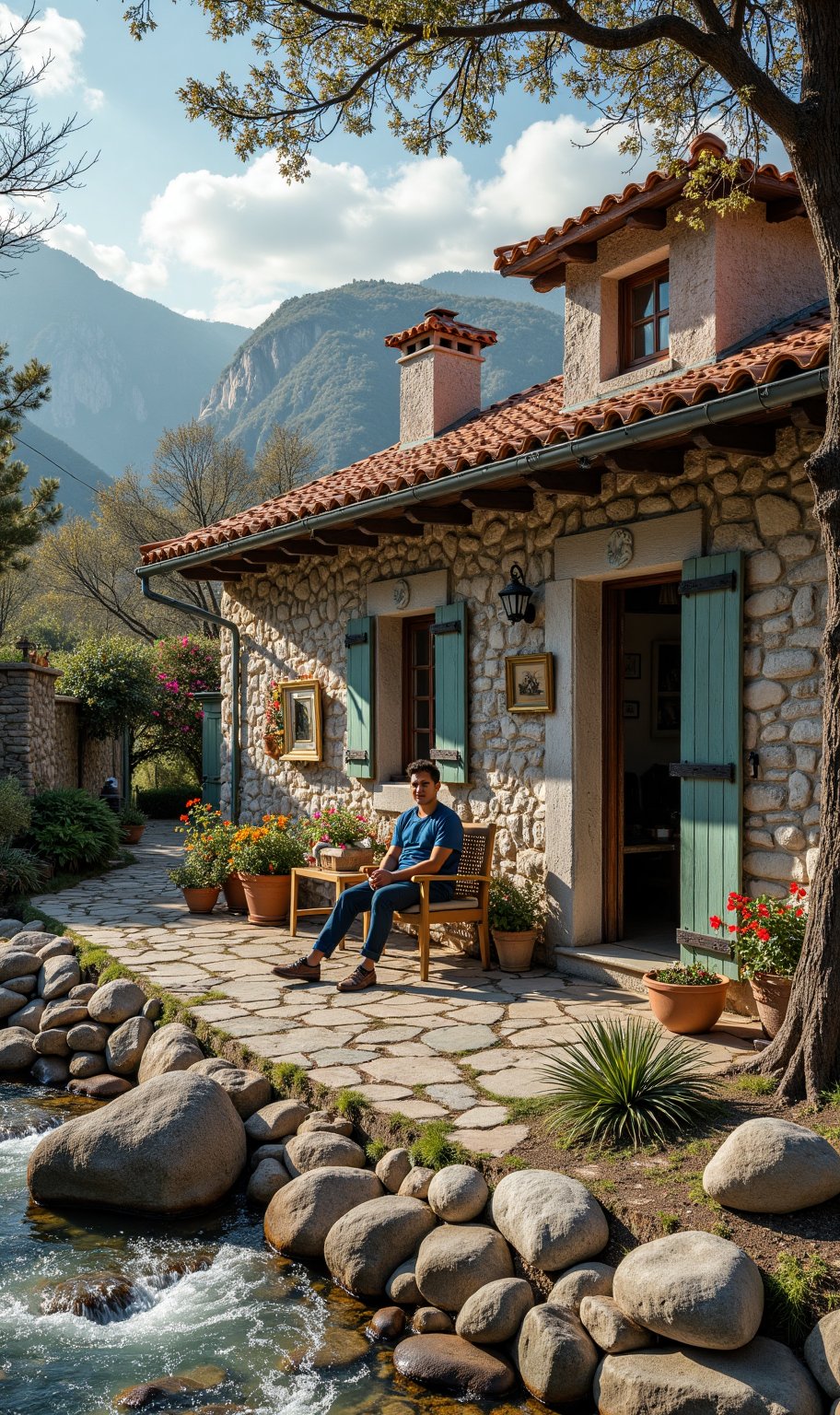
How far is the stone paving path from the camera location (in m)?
4.41

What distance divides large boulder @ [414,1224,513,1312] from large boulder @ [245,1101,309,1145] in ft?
3.76

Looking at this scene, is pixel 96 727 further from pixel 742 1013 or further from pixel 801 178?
pixel 801 178

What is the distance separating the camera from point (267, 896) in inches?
324

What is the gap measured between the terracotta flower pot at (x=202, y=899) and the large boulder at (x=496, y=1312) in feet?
19.4

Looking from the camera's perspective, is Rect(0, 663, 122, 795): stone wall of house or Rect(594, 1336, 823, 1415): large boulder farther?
Rect(0, 663, 122, 795): stone wall of house

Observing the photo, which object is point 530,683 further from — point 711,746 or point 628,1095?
point 628,1095

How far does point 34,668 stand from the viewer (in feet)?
40.8

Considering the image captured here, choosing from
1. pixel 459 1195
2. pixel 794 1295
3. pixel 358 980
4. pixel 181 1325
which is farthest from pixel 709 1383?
pixel 358 980

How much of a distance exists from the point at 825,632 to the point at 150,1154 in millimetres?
3277

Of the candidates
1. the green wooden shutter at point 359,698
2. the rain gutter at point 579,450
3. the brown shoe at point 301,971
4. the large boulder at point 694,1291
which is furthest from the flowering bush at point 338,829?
the large boulder at point 694,1291

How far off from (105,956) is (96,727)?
8611mm

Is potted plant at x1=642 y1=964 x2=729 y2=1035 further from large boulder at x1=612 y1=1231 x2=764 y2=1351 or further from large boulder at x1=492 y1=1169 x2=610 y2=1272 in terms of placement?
large boulder at x1=612 y1=1231 x2=764 y2=1351

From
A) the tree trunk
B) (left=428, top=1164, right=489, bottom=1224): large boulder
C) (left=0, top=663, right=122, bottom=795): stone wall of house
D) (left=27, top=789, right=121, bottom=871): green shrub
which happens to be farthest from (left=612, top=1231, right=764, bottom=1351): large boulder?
(left=0, top=663, right=122, bottom=795): stone wall of house

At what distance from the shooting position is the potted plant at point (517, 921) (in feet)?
21.4
